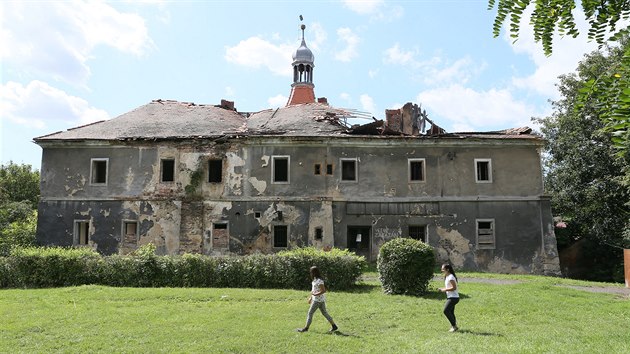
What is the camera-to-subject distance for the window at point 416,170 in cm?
2370

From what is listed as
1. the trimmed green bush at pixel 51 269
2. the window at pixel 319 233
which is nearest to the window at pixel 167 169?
the window at pixel 319 233

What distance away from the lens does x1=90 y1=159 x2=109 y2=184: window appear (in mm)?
24422

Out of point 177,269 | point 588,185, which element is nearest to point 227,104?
point 177,269

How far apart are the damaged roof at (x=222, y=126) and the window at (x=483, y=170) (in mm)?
1199

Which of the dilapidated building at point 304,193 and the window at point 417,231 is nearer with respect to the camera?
the dilapidated building at point 304,193

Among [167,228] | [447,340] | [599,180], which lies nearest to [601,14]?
[447,340]

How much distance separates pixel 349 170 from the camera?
78.9ft

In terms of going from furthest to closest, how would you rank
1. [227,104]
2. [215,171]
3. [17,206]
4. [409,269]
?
[17,206] < [227,104] < [215,171] < [409,269]

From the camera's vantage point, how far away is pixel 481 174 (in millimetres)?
23703

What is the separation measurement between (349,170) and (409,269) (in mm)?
9873

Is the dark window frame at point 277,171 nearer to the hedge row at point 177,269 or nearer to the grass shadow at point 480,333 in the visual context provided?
the hedge row at point 177,269

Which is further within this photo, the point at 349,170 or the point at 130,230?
the point at 349,170

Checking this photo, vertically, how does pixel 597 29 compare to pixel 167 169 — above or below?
below

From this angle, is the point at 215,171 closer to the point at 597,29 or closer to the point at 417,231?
the point at 417,231
